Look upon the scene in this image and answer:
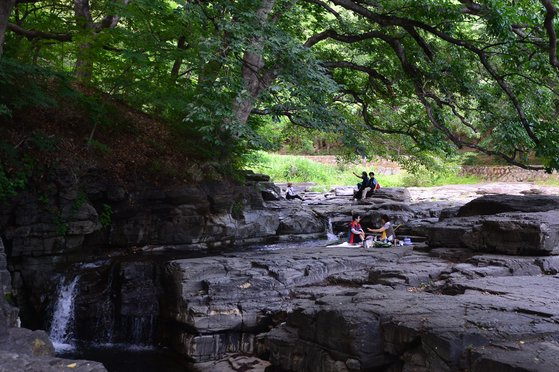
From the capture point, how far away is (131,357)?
8.38 meters

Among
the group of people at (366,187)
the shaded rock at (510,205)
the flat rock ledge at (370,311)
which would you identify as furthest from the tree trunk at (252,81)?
the group of people at (366,187)

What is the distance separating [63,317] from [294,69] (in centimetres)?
673

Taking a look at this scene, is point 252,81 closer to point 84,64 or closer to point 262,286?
point 84,64

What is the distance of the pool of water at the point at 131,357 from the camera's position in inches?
313

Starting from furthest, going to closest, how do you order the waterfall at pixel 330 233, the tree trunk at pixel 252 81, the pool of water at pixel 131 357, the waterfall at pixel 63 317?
the waterfall at pixel 330 233 < the tree trunk at pixel 252 81 < the waterfall at pixel 63 317 < the pool of water at pixel 131 357

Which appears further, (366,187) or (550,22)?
(366,187)

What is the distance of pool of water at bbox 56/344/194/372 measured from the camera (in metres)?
7.94

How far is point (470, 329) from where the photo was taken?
17.5ft

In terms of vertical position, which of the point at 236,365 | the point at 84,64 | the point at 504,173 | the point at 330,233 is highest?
the point at 84,64

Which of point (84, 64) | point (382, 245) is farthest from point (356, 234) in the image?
point (84, 64)

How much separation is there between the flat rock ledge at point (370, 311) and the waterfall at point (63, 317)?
82.1 inches

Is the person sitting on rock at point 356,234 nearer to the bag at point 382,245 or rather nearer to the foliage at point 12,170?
the bag at point 382,245

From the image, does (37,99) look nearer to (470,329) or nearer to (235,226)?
(235,226)

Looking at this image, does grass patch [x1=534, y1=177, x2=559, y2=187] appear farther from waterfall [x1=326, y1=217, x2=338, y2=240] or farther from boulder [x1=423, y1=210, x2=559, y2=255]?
boulder [x1=423, y1=210, x2=559, y2=255]
